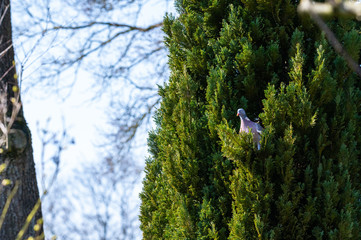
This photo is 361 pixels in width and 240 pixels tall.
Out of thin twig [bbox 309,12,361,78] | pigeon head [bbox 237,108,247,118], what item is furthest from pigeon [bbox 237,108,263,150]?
thin twig [bbox 309,12,361,78]

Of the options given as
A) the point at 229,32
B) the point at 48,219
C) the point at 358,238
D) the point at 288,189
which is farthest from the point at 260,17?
the point at 48,219

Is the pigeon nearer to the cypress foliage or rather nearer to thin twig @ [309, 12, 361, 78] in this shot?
the cypress foliage

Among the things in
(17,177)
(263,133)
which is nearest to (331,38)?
(263,133)

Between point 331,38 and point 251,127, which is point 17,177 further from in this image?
point 331,38

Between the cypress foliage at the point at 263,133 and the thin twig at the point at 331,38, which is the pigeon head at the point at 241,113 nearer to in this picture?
the cypress foliage at the point at 263,133

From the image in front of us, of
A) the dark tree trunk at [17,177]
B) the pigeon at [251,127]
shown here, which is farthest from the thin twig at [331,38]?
the dark tree trunk at [17,177]

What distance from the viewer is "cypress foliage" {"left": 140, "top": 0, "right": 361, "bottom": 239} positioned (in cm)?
290

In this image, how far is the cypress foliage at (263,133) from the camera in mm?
2896

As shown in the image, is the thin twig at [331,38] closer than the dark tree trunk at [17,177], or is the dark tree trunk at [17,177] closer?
the thin twig at [331,38]

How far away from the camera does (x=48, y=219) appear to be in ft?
31.9

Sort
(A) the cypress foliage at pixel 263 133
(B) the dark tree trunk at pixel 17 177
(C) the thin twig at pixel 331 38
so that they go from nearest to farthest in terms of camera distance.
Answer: (C) the thin twig at pixel 331 38 < (A) the cypress foliage at pixel 263 133 < (B) the dark tree trunk at pixel 17 177

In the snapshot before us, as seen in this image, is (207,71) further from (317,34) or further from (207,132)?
(317,34)

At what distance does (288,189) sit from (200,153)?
0.69 meters

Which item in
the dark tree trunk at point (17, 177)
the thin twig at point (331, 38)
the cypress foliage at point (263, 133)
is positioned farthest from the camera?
the dark tree trunk at point (17, 177)
